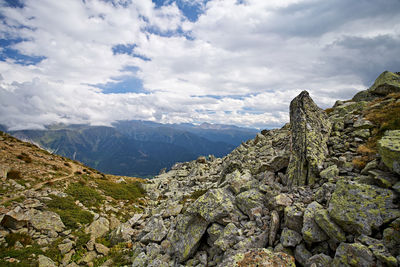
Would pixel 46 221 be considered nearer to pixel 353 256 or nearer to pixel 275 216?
pixel 275 216

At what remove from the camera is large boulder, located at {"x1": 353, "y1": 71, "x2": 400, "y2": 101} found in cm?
2211

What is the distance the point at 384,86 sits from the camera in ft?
75.9

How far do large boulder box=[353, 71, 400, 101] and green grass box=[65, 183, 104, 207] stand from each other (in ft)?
141

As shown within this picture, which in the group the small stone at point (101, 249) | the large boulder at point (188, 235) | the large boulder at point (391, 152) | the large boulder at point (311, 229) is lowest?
the small stone at point (101, 249)

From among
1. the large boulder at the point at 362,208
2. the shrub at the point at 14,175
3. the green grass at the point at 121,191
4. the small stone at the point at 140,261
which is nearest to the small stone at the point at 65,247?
the small stone at the point at 140,261

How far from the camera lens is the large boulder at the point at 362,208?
7257 millimetres

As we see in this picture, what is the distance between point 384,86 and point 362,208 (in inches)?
1013

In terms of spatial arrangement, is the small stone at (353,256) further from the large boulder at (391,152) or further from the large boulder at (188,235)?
the large boulder at (188,235)

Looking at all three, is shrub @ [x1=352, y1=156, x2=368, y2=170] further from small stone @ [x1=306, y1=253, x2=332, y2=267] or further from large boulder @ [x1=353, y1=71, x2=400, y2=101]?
large boulder @ [x1=353, y1=71, x2=400, y2=101]

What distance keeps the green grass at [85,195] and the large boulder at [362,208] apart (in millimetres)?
26718

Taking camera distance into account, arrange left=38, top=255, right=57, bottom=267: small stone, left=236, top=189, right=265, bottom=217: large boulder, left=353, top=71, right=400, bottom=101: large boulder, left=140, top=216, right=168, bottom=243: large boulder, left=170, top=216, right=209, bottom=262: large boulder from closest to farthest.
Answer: left=170, top=216, right=209, bottom=262: large boulder < left=236, top=189, right=265, bottom=217: large boulder < left=38, top=255, right=57, bottom=267: small stone < left=140, top=216, right=168, bottom=243: large boulder < left=353, top=71, right=400, bottom=101: large boulder

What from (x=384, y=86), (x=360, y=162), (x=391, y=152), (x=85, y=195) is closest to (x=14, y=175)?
(x=85, y=195)

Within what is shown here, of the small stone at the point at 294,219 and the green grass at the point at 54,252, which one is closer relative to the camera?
the small stone at the point at 294,219

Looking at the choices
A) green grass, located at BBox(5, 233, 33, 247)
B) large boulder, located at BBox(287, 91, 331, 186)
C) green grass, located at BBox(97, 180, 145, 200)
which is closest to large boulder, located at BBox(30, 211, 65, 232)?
green grass, located at BBox(5, 233, 33, 247)
